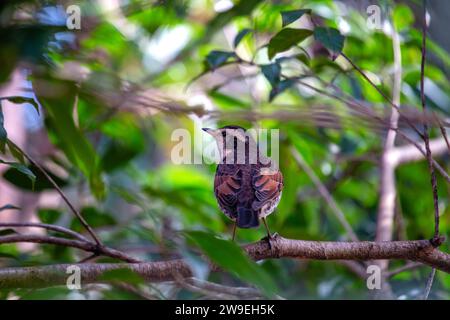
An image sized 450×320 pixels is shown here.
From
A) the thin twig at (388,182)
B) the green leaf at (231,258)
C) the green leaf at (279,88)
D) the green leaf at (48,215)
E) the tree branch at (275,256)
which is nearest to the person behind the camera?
the green leaf at (231,258)

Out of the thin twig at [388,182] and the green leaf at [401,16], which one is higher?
the green leaf at [401,16]

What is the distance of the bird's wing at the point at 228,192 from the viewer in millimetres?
3477

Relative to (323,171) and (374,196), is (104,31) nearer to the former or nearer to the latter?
(323,171)

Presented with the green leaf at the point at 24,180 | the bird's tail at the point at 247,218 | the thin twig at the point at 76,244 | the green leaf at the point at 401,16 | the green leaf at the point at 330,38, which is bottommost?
the thin twig at the point at 76,244

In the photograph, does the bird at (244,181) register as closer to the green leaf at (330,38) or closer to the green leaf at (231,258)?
the green leaf at (330,38)

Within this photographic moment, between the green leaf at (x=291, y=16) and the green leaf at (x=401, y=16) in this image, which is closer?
the green leaf at (x=291, y=16)

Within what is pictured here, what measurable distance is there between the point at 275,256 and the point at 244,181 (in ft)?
2.67

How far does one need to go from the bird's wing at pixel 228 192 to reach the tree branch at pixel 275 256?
1.84 ft

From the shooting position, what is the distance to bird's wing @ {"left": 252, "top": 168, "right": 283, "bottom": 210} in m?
3.44

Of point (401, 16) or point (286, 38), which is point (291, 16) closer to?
point (286, 38)

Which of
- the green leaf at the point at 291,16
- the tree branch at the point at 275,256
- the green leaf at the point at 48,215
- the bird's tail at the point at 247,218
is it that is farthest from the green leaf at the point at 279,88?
the green leaf at the point at 48,215

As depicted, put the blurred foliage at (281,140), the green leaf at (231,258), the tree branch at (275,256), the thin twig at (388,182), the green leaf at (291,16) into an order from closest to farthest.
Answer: the green leaf at (231,258), the tree branch at (275,256), the green leaf at (291,16), the blurred foliage at (281,140), the thin twig at (388,182)
